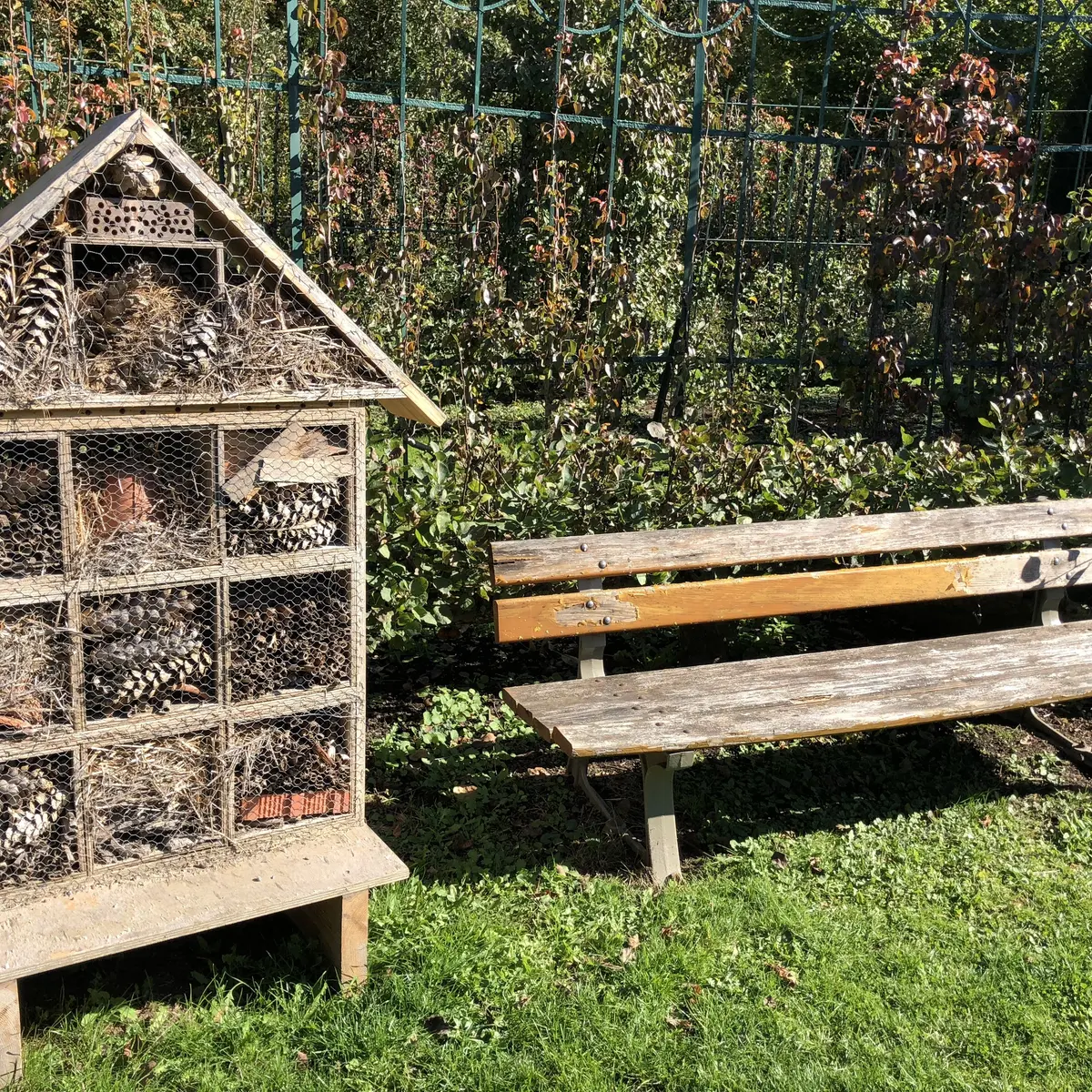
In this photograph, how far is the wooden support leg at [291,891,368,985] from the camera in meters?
2.78

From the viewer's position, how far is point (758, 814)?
150 inches

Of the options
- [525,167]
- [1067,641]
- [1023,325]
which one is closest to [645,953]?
[1067,641]

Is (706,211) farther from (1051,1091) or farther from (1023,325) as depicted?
(1051,1091)

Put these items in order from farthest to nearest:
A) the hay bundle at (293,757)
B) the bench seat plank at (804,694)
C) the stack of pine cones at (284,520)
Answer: the bench seat plank at (804,694), the hay bundle at (293,757), the stack of pine cones at (284,520)

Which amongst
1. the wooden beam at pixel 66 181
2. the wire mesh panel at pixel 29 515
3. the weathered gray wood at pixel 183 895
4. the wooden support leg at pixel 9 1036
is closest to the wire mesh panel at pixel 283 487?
the wire mesh panel at pixel 29 515

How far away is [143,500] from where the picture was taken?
8.61 ft

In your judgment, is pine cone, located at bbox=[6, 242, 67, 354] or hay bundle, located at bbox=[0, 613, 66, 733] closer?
pine cone, located at bbox=[6, 242, 67, 354]

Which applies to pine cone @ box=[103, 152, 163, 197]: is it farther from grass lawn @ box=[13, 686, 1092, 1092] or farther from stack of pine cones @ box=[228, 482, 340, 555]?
grass lawn @ box=[13, 686, 1092, 1092]

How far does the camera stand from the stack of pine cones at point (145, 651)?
2615mm

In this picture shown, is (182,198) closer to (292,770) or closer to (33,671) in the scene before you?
(33,671)

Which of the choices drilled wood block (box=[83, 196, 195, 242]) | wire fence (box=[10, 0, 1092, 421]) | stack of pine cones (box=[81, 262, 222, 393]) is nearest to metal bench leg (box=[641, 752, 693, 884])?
stack of pine cones (box=[81, 262, 222, 393])

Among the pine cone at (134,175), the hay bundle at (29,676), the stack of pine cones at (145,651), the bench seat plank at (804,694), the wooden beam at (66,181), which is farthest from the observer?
the bench seat plank at (804,694)

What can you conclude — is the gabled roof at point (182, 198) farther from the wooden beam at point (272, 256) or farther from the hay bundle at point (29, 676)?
the hay bundle at point (29, 676)

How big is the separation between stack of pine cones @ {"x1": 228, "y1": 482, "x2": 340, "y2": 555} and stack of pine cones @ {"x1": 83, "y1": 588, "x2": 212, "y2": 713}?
0.19 metres
